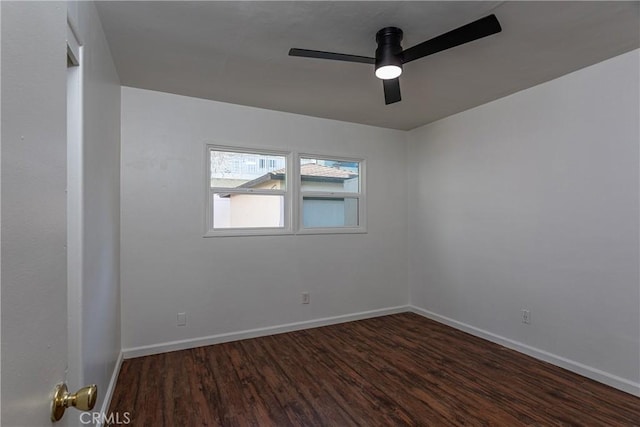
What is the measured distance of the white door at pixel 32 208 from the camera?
1.52ft

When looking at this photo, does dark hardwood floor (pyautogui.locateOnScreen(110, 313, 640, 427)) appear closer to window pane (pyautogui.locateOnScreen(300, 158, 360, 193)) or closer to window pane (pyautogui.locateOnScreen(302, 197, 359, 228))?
window pane (pyautogui.locateOnScreen(302, 197, 359, 228))

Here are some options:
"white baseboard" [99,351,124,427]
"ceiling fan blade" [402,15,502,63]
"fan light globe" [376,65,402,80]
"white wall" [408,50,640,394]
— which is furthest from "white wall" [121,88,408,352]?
"ceiling fan blade" [402,15,502,63]

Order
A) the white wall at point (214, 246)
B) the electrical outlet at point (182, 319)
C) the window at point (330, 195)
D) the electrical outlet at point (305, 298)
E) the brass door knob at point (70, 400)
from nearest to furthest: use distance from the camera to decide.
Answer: the brass door knob at point (70, 400) → the white wall at point (214, 246) → the electrical outlet at point (182, 319) → the electrical outlet at point (305, 298) → the window at point (330, 195)

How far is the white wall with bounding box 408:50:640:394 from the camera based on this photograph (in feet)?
8.02

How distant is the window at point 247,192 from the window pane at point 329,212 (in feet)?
0.91

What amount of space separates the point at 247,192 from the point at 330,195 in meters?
1.05

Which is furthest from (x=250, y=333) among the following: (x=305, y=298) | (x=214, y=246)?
(x=214, y=246)

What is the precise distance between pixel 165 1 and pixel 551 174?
126 inches

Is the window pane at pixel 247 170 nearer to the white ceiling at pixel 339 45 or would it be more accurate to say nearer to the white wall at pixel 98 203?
the white ceiling at pixel 339 45

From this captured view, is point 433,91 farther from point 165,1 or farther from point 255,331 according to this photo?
point 255,331

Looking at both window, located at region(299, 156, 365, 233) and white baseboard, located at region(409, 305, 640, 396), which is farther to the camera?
window, located at region(299, 156, 365, 233)

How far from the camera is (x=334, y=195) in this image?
4.09 meters

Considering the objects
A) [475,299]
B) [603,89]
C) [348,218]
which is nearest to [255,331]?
[348,218]
